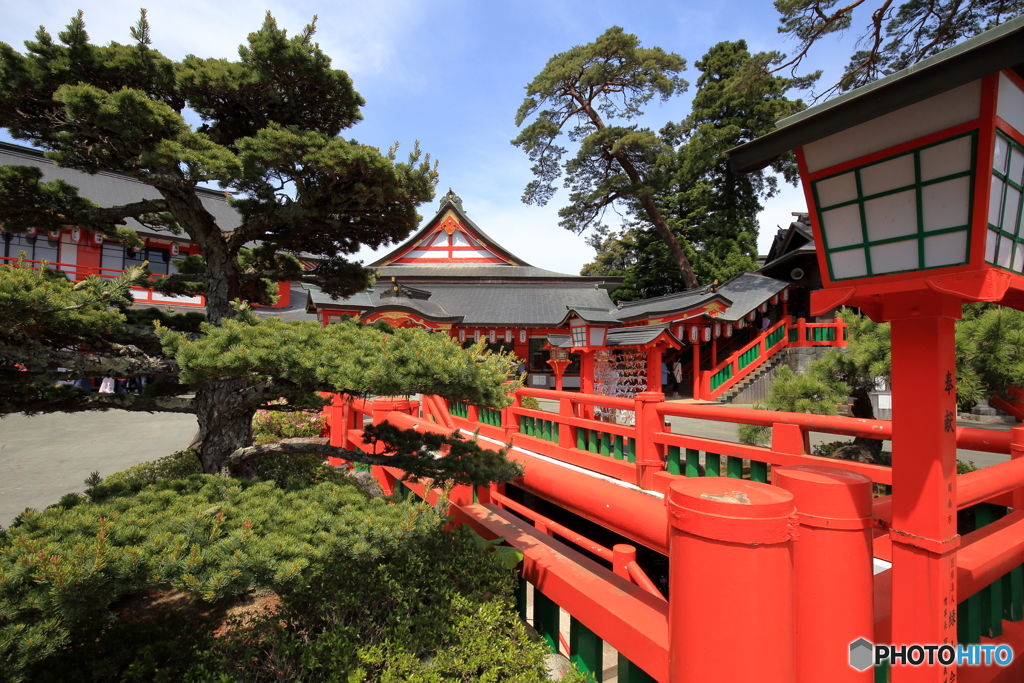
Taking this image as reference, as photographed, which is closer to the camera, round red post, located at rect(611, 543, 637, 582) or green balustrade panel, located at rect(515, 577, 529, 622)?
green balustrade panel, located at rect(515, 577, 529, 622)

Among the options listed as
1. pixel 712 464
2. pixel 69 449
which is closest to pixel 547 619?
pixel 712 464

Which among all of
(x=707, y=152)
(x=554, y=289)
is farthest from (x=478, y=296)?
(x=707, y=152)

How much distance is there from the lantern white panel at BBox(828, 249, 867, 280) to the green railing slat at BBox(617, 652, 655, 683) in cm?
130

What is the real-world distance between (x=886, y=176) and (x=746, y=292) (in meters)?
16.3

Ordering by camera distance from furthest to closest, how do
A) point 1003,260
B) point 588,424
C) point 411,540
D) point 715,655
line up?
1. point 588,424
2. point 411,540
3. point 1003,260
4. point 715,655

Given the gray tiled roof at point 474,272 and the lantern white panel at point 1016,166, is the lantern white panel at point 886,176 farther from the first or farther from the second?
the gray tiled roof at point 474,272

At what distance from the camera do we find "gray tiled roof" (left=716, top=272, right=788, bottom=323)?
590 inches

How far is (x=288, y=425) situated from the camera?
9.07 metres

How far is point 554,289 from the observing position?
21.0m

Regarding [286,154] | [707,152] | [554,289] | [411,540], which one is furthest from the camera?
[554,289]

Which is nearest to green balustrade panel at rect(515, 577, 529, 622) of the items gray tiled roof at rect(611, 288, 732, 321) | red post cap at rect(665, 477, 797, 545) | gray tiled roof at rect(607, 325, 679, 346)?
red post cap at rect(665, 477, 797, 545)

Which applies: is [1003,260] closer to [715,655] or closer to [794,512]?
[794,512]

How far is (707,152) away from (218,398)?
20.9 m

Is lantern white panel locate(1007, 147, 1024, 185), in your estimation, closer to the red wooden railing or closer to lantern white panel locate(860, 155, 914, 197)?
lantern white panel locate(860, 155, 914, 197)
